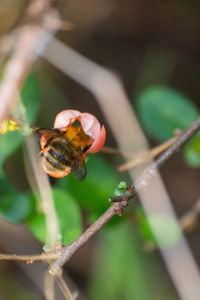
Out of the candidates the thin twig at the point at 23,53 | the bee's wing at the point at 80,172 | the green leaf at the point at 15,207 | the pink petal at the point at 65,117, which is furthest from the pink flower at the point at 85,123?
the green leaf at the point at 15,207

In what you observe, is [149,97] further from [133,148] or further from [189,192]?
[189,192]

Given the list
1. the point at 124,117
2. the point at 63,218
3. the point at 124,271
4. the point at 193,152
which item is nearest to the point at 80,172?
the point at 63,218

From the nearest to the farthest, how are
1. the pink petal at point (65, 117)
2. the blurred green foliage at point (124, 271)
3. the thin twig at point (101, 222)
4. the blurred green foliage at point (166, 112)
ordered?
1. the thin twig at point (101, 222)
2. the pink petal at point (65, 117)
3. the blurred green foliage at point (166, 112)
4. the blurred green foliage at point (124, 271)

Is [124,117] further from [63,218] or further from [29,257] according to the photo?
[29,257]

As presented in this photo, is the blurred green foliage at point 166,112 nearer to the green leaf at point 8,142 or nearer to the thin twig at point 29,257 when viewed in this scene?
the green leaf at point 8,142

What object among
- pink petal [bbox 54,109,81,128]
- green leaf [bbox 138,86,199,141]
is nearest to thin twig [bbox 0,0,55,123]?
pink petal [bbox 54,109,81,128]
